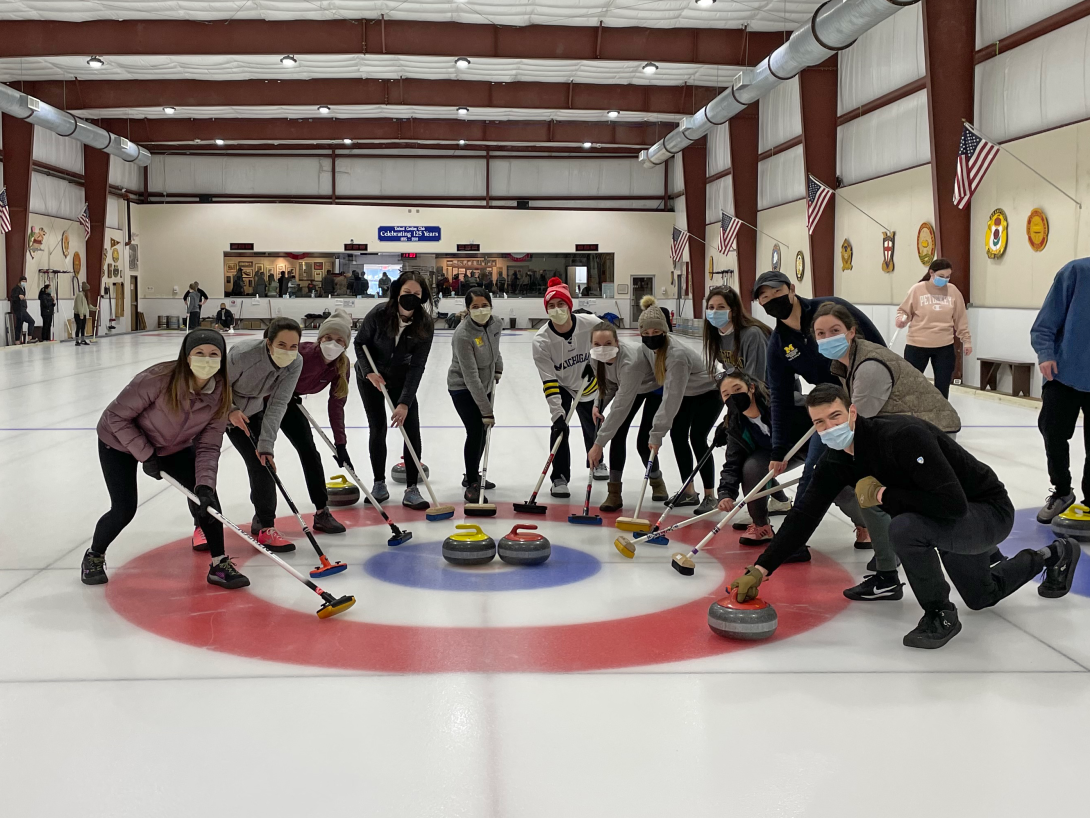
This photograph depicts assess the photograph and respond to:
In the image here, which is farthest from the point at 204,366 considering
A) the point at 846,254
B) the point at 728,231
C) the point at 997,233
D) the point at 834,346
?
the point at 728,231

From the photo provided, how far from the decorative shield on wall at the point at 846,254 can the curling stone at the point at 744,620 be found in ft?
58.4

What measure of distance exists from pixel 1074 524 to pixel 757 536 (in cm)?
200

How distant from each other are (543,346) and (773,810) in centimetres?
460

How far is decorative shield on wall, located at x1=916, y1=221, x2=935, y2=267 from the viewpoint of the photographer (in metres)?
16.8

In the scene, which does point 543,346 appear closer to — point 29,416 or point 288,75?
point 29,416

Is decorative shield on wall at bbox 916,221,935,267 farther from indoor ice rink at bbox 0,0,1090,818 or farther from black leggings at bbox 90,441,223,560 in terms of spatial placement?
black leggings at bbox 90,441,223,560

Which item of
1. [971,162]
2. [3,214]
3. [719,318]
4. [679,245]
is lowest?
[719,318]

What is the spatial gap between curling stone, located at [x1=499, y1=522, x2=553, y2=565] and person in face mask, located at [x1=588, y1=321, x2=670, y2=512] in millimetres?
1087

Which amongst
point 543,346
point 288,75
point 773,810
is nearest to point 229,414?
point 543,346

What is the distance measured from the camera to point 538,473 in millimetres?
8414

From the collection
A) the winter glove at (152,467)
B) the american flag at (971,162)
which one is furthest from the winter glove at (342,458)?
the american flag at (971,162)

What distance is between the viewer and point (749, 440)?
619 centimetres

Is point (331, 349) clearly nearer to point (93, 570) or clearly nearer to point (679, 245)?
point (93, 570)

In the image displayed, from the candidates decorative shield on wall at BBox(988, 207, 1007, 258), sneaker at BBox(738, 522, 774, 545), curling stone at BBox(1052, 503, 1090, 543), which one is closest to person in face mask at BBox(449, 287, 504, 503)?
sneaker at BBox(738, 522, 774, 545)
